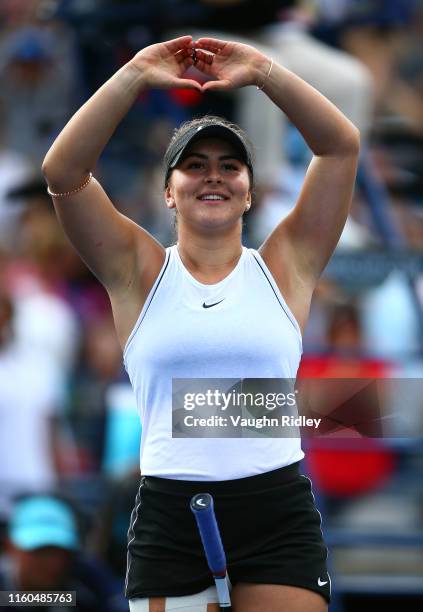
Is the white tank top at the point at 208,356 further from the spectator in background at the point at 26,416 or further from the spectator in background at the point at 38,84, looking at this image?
the spectator in background at the point at 38,84

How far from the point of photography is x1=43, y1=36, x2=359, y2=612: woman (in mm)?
3600

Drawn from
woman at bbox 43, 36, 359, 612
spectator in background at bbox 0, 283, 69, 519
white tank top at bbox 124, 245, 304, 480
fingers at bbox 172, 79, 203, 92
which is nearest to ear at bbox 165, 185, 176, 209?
woman at bbox 43, 36, 359, 612

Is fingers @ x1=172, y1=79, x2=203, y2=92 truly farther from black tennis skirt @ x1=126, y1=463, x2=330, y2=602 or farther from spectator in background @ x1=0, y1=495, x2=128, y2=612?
spectator in background @ x1=0, y1=495, x2=128, y2=612

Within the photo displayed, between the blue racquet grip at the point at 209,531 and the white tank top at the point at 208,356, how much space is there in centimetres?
10

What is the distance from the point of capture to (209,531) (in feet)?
11.5

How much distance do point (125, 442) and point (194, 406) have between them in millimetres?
3084

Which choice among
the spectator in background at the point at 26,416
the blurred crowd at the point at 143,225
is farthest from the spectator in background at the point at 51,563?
the spectator in background at the point at 26,416

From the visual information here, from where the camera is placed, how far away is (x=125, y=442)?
22.0ft

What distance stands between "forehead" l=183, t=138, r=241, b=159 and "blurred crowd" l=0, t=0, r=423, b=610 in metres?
2.34

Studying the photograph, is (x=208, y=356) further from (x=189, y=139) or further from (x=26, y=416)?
(x=26, y=416)

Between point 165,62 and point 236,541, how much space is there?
4.25 ft

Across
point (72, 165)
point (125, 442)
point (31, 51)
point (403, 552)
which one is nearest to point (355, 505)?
point (403, 552)

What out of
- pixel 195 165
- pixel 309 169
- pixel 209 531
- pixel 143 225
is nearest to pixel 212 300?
pixel 195 165

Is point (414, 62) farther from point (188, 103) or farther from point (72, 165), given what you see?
point (72, 165)
